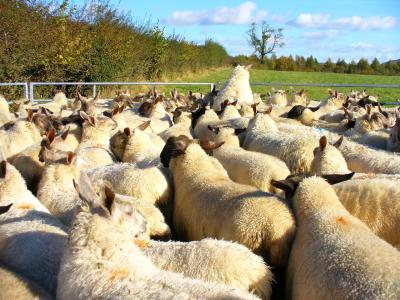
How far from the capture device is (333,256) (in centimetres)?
380

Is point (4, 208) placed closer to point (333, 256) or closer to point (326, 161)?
point (333, 256)

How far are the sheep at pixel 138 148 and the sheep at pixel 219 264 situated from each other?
3398 mm

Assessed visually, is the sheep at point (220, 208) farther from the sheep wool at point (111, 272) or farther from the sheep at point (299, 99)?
the sheep at point (299, 99)

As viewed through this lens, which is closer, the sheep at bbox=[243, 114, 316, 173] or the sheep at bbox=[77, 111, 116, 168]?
the sheep at bbox=[243, 114, 316, 173]

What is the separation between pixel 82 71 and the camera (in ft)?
78.5

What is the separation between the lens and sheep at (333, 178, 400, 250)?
Answer: 4781mm

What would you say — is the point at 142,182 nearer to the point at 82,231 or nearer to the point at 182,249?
the point at 182,249

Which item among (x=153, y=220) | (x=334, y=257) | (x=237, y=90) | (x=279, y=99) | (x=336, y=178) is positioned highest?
(x=237, y=90)

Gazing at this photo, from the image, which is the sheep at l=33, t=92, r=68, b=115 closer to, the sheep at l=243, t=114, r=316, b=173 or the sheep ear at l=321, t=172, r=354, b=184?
the sheep at l=243, t=114, r=316, b=173

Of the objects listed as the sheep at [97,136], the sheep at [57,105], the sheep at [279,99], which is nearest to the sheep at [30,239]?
the sheep at [97,136]

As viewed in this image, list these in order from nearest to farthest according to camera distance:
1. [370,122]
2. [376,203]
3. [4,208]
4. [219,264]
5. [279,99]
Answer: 1. [219,264]
2. [4,208]
3. [376,203]
4. [370,122]
5. [279,99]

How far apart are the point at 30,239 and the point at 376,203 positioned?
303 centimetres

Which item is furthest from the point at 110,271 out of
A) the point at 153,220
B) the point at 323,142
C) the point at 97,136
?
the point at 97,136

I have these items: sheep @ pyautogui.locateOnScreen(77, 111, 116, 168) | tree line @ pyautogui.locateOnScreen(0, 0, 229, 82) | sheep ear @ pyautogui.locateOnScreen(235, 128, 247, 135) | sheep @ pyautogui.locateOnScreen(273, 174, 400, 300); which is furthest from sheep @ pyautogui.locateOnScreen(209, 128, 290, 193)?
tree line @ pyautogui.locateOnScreen(0, 0, 229, 82)
